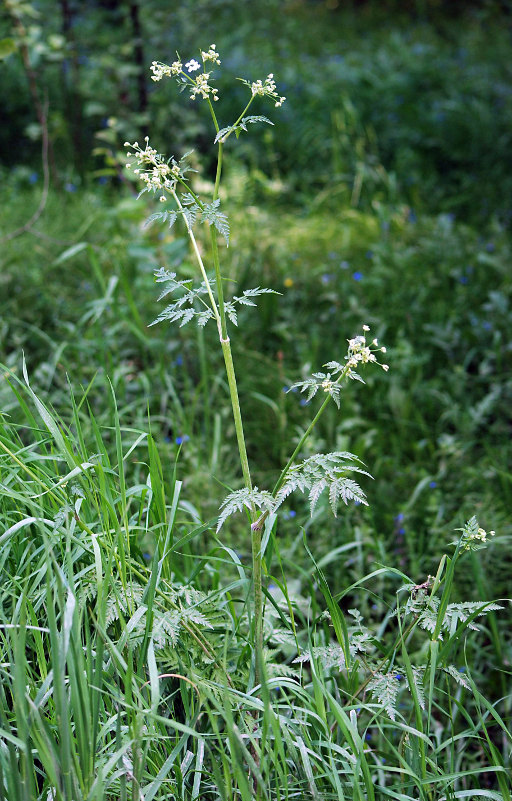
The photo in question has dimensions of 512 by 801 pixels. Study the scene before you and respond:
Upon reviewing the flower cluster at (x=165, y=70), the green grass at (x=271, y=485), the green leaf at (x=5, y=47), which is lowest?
the green grass at (x=271, y=485)

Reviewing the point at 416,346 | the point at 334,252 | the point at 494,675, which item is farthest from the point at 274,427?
the point at 334,252

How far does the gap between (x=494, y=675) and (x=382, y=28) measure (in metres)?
9.67

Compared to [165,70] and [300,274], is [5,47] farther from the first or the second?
[300,274]

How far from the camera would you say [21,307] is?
130 inches

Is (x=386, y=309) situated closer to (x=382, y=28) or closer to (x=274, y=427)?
→ (x=274, y=427)

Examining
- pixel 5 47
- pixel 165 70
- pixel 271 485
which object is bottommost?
pixel 271 485

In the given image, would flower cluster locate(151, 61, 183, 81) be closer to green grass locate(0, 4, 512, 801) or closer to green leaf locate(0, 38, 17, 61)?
green grass locate(0, 4, 512, 801)

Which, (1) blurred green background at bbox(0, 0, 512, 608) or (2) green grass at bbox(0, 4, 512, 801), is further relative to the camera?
(1) blurred green background at bbox(0, 0, 512, 608)

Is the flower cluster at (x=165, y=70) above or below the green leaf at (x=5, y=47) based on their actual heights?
below

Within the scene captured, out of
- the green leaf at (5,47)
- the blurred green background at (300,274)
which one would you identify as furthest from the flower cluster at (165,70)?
the green leaf at (5,47)

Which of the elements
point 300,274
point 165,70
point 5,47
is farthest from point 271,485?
point 5,47

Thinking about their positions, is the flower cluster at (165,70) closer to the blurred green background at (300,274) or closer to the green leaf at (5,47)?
the blurred green background at (300,274)

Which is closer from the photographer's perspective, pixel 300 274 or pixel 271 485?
pixel 271 485

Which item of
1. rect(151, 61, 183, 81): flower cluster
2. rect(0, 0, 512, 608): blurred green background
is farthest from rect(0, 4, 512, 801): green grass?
rect(151, 61, 183, 81): flower cluster
